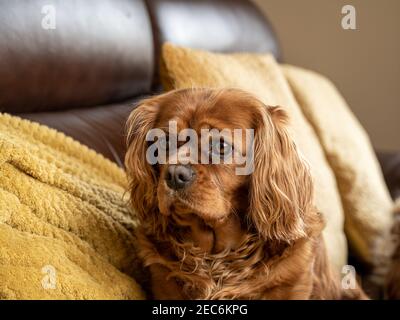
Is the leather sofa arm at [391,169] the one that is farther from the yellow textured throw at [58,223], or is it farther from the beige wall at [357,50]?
the yellow textured throw at [58,223]

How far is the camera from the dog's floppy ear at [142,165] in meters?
1.14

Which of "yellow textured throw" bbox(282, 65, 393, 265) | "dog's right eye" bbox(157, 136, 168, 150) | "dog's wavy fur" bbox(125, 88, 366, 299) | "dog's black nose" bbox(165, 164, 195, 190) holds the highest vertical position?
"dog's right eye" bbox(157, 136, 168, 150)

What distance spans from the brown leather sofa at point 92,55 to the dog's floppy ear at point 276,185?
466 millimetres

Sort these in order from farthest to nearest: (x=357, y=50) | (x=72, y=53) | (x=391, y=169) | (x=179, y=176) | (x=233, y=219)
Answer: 1. (x=357, y=50)
2. (x=391, y=169)
3. (x=72, y=53)
4. (x=233, y=219)
5. (x=179, y=176)

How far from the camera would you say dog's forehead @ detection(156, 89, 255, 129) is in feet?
3.46

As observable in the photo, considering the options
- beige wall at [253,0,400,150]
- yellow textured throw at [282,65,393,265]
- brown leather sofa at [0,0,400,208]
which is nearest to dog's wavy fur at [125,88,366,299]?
brown leather sofa at [0,0,400,208]

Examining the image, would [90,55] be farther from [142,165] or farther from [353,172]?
[353,172]

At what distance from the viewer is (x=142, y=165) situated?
115 centimetres

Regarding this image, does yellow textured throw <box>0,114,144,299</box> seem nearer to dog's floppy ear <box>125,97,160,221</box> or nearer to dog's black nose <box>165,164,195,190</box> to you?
dog's floppy ear <box>125,97,160,221</box>

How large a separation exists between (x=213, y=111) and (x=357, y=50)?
1.64m

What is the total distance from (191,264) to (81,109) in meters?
0.58

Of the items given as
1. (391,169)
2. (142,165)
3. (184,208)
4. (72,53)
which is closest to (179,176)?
(184,208)

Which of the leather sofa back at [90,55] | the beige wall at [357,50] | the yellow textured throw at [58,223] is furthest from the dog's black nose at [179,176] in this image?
the beige wall at [357,50]

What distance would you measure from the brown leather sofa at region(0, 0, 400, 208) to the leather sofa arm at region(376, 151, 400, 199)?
74 centimetres
